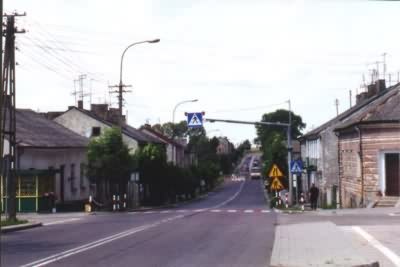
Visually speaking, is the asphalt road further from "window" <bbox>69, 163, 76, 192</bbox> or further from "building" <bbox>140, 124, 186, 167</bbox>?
"building" <bbox>140, 124, 186, 167</bbox>

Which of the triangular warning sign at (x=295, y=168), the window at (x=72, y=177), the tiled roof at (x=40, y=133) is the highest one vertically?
the tiled roof at (x=40, y=133)

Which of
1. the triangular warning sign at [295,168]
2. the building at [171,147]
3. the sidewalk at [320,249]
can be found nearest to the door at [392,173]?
the triangular warning sign at [295,168]

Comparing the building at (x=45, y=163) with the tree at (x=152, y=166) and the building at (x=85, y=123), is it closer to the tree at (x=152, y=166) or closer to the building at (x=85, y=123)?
the tree at (x=152, y=166)

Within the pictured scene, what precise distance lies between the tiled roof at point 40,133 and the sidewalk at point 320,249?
26914mm

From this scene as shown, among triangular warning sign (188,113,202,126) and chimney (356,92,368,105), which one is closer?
triangular warning sign (188,113,202,126)

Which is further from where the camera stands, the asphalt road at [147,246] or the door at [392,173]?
the door at [392,173]

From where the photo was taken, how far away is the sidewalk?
13609 mm

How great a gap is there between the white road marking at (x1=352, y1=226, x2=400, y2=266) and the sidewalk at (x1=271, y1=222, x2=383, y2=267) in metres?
0.26

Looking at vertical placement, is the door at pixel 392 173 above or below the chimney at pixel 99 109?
below

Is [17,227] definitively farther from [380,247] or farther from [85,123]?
[85,123]

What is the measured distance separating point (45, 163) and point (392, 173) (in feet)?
70.2

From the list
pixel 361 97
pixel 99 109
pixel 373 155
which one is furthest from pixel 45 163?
pixel 99 109

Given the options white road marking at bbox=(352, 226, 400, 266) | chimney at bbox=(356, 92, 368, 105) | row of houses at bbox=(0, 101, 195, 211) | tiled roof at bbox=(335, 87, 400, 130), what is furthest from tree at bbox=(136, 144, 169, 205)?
white road marking at bbox=(352, 226, 400, 266)

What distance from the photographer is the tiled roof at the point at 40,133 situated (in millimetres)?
46594
